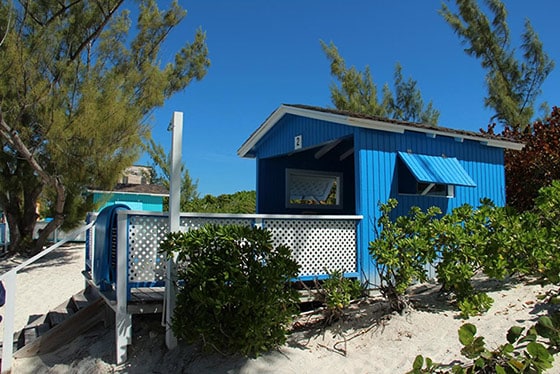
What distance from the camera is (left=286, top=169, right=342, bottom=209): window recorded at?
34.5 ft

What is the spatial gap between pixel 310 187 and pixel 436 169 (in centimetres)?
386

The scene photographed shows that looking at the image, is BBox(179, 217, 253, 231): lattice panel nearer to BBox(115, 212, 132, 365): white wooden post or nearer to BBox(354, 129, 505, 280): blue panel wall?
BBox(115, 212, 132, 365): white wooden post

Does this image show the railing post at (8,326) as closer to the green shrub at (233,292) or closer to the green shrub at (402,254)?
the green shrub at (233,292)

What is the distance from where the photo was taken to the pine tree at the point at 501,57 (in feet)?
67.4

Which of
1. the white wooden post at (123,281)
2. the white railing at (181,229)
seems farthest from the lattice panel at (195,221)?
the white wooden post at (123,281)

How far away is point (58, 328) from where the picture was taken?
580cm

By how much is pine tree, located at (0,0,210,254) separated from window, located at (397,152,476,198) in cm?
890

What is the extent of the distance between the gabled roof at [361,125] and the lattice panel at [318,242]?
1741mm

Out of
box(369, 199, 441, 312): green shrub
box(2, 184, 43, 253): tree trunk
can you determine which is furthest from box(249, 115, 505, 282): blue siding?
box(2, 184, 43, 253): tree trunk

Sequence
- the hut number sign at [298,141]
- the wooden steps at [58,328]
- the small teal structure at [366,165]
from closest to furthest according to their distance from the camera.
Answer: the wooden steps at [58,328] → the small teal structure at [366,165] → the hut number sign at [298,141]

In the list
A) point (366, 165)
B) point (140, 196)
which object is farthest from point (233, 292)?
point (140, 196)

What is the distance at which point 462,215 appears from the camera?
5926mm

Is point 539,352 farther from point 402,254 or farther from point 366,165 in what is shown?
point 366,165

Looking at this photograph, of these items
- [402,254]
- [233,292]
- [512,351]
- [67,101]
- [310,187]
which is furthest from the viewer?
[67,101]
